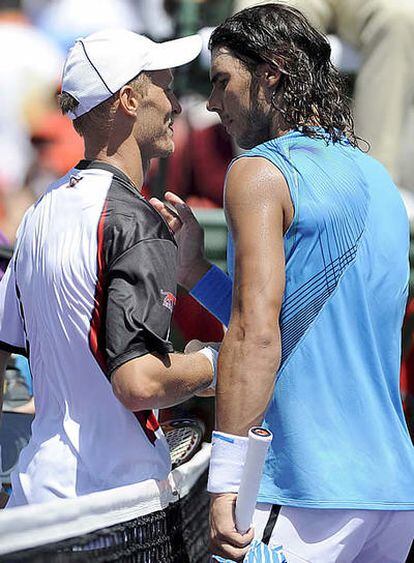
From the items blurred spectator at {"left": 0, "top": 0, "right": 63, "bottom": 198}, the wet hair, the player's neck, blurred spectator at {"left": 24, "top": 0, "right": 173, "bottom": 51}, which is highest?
the wet hair

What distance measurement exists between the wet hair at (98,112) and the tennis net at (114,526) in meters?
0.80

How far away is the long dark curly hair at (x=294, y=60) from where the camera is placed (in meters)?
2.38

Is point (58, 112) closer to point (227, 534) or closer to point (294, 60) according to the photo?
point (294, 60)

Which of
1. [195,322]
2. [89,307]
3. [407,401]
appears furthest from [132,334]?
[407,401]

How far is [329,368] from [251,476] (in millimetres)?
318

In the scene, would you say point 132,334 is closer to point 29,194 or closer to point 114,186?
point 114,186

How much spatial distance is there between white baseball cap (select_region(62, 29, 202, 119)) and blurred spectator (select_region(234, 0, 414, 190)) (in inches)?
106

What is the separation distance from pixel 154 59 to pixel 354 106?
296cm

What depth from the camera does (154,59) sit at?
2.42m

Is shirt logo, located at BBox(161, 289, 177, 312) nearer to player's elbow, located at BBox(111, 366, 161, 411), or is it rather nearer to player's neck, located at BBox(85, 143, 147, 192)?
player's elbow, located at BBox(111, 366, 161, 411)

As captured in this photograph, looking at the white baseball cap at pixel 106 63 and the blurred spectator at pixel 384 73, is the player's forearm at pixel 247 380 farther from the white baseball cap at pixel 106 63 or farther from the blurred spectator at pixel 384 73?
the blurred spectator at pixel 384 73

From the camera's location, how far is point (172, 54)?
2.46 meters

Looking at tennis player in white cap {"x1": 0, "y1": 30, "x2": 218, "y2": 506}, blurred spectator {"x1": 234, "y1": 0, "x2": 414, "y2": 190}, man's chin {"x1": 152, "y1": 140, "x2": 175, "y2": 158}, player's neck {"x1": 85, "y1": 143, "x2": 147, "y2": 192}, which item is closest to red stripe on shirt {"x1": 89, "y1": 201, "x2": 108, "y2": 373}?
tennis player in white cap {"x1": 0, "y1": 30, "x2": 218, "y2": 506}

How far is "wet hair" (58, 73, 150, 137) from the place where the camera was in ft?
7.80
